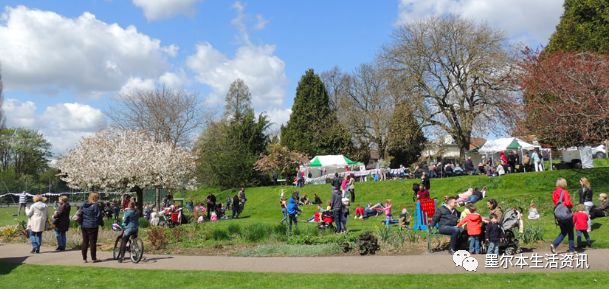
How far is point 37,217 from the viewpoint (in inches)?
614

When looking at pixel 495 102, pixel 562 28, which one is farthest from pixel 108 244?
pixel 495 102

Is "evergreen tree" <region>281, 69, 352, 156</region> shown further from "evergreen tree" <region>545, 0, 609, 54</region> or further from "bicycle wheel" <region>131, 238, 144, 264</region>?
"bicycle wheel" <region>131, 238, 144, 264</region>

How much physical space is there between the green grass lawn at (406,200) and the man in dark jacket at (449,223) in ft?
6.94

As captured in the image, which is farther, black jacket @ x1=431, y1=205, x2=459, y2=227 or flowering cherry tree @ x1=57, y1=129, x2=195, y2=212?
flowering cherry tree @ x1=57, y1=129, x2=195, y2=212

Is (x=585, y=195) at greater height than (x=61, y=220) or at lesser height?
greater

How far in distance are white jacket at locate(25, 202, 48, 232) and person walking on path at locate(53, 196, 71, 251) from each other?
35 centimetres

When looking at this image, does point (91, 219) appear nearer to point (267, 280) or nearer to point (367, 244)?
point (267, 280)

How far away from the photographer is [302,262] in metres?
12.1

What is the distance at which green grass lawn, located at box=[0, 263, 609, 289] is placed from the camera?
881 cm

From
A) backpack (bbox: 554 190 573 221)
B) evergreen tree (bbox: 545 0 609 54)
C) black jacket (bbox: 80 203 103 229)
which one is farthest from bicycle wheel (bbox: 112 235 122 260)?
evergreen tree (bbox: 545 0 609 54)

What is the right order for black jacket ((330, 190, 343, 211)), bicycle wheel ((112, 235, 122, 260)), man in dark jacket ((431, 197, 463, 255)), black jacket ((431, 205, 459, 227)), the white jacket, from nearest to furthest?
man in dark jacket ((431, 197, 463, 255)), black jacket ((431, 205, 459, 227)), bicycle wheel ((112, 235, 122, 260)), the white jacket, black jacket ((330, 190, 343, 211))

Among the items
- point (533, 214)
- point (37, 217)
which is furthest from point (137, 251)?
point (533, 214)

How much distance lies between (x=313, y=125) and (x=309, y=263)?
47.9 meters

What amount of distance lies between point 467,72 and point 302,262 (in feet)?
107
